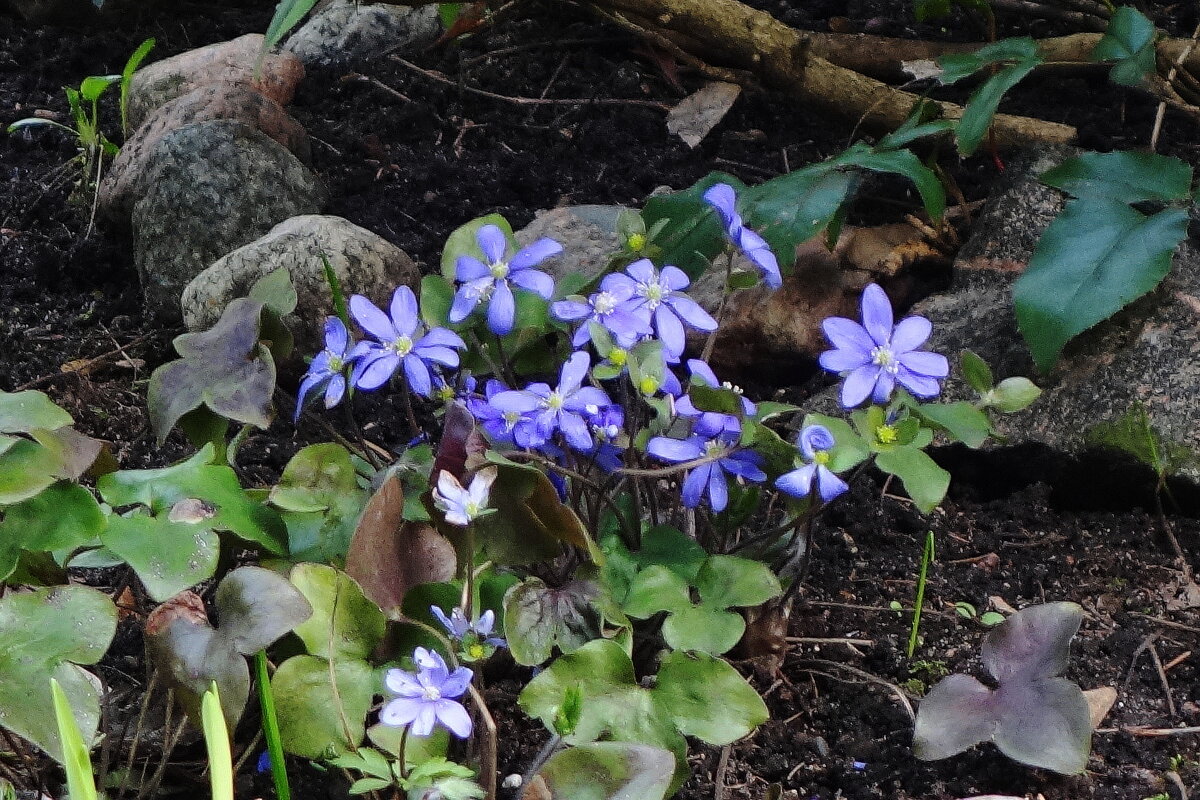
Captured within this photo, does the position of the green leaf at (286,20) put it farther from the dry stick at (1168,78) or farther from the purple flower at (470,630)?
the dry stick at (1168,78)

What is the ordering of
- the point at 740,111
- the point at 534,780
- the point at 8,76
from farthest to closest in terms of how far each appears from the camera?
the point at 8,76, the point at 740,111, the point at 534,780

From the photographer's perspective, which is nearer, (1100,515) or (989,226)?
(1100,515)

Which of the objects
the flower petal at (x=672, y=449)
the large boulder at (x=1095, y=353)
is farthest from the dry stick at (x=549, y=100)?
the flower petal at (x=672, y=449)

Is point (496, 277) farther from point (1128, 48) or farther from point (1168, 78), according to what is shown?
point (1168, 78)

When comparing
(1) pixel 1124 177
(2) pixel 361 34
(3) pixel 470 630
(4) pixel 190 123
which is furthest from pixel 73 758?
(2) pixel 361 34

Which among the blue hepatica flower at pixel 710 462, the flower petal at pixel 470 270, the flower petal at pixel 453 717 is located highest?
the flower petal at pixel 470 270

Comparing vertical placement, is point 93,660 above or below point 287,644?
above

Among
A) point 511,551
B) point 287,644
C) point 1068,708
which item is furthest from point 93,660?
point 1068,708

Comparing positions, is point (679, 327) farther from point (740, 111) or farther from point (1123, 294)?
point (740, 111)
